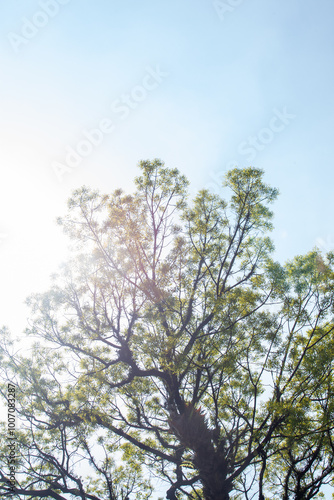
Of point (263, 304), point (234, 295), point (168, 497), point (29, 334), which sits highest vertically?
point (29, 334)

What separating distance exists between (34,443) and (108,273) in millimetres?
5778

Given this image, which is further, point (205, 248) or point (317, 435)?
point (205, 248)

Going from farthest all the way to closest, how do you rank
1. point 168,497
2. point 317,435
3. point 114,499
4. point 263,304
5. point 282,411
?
point 114,499
point 168,497
point 263,304
point 317,435
point 282,411

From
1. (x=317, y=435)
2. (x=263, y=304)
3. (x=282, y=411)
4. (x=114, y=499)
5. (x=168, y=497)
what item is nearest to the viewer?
(x=282, y=411)

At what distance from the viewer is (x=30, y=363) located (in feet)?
32.3

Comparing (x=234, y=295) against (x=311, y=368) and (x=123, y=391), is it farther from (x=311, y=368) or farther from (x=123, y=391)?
(x=123, y=391)

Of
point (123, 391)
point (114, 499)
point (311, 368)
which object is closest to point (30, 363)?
point (123, 391)

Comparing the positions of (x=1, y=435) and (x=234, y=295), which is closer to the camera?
(x=234, y=295)

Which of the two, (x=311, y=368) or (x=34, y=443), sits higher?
(x=34, y=443)

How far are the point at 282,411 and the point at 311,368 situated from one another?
1.33m

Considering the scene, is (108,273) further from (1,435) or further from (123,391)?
(1,435)

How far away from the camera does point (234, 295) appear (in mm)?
7938

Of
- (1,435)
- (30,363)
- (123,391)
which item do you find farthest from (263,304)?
(1,435)

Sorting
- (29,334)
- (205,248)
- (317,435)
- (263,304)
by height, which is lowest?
(317,435)
